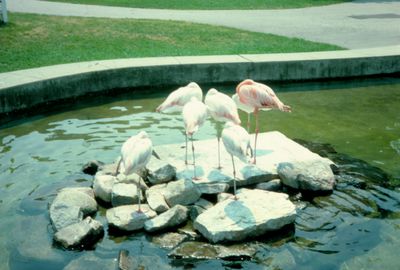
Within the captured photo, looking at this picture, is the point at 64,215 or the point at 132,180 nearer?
the point at 64,215

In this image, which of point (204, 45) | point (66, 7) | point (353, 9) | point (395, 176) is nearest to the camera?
point (395, 176)

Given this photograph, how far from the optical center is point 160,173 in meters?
6.46

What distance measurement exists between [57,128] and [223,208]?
394 cm

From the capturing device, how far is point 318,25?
16719mm

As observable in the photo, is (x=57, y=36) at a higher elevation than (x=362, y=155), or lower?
higher

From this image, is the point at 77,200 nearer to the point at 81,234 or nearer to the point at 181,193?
the point at 81,234

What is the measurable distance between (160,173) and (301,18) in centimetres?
1314

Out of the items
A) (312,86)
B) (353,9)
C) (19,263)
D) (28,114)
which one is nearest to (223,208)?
(19,263)

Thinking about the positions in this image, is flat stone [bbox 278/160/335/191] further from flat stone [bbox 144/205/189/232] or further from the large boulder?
the large boulder

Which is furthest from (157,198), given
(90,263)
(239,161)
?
(239,161)

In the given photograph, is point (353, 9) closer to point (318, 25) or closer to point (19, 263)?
point (318, 25)

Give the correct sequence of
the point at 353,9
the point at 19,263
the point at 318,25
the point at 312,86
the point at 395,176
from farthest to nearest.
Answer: the point at 353,9
the point at 318,25
the point at 312,86
the point at 395,176
the point at 19,263

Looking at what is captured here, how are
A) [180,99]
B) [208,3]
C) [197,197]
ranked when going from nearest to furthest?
1. [197,197]
2. [180,99]
3. [208,3]

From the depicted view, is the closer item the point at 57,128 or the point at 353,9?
the point at 57,128
